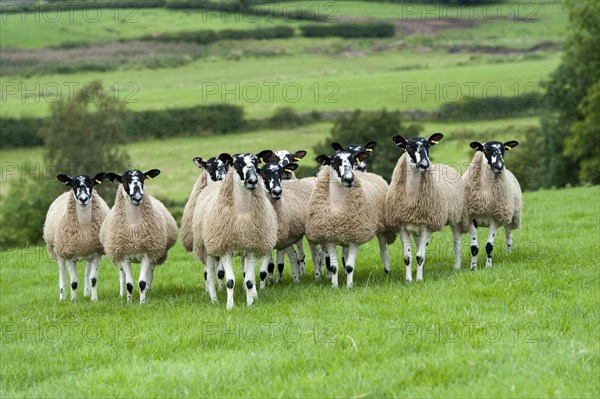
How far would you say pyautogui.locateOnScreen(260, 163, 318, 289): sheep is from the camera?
1433 centimetres

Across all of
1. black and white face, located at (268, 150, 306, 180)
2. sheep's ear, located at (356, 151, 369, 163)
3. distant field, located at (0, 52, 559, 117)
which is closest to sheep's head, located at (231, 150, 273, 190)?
sheep's ear, located at (356, 151, 369, 163)

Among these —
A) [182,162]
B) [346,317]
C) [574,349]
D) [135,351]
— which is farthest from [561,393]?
[182,162]

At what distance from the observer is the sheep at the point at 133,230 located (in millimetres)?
14664

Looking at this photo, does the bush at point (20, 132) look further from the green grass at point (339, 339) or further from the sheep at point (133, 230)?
the sheep at point (133, 230)

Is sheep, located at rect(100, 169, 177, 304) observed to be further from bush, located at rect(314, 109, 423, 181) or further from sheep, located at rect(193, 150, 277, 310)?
bush, located at rect(314, 109, 423, 181)

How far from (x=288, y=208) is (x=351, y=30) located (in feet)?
255

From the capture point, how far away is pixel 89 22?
79.3m

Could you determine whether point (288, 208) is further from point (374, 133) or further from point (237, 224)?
point (374, 133)

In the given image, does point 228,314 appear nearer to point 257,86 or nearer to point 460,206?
point 460,206

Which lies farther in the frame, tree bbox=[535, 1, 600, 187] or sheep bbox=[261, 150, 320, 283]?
tree bbox=[535, 1, 600, 187]

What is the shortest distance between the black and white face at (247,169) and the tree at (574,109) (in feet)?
125

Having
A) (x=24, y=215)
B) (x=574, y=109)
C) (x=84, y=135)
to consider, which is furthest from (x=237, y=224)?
(x=84, y=135)

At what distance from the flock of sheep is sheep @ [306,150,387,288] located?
19 millimetres

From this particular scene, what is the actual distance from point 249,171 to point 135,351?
147 inches
